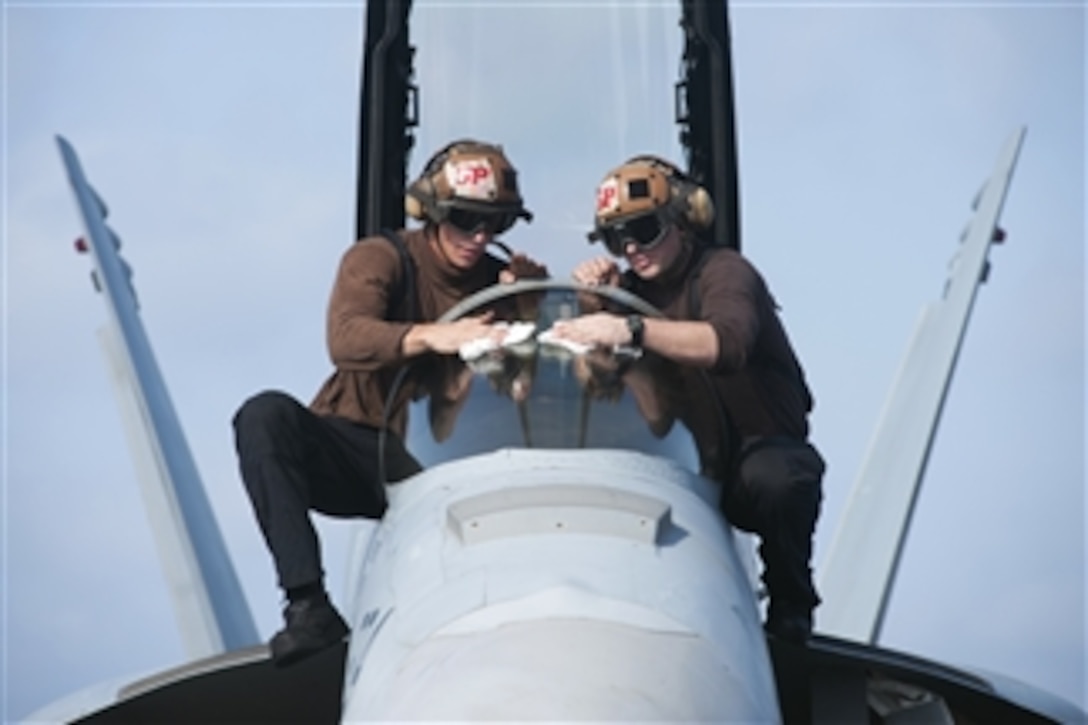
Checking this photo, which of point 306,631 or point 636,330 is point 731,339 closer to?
point 636,330

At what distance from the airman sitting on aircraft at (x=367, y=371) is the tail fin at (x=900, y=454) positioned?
237 inches

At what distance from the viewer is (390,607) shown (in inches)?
302

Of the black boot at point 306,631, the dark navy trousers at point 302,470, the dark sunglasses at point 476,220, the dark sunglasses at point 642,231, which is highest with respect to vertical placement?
the dark sunglasses at point 476,220

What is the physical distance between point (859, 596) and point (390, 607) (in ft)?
25.0

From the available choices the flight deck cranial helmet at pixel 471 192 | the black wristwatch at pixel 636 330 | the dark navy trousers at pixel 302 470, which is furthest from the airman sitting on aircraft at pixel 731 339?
Answer: the dark navy trousers at pixel 302 470

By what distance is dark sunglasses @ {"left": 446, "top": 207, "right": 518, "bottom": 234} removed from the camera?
9266mm

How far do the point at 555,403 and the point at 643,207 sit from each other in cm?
115

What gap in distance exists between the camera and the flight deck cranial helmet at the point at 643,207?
9.26 meters

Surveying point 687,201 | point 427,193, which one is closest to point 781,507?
point 687,201

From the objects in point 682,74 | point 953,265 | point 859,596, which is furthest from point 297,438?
point 953,265

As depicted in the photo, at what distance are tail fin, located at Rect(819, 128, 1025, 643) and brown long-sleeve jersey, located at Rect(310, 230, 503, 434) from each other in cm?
606

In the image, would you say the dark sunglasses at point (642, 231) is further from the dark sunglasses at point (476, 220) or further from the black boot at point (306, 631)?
the black boot at point (306, 631)

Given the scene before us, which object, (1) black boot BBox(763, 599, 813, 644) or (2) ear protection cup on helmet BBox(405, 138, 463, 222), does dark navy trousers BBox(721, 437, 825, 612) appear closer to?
(1) black boot BBox(763, 599, 813, 644)

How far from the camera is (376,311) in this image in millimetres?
Answer: 8984
